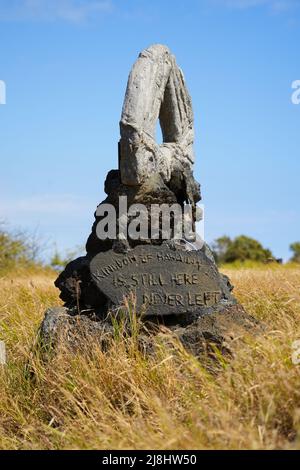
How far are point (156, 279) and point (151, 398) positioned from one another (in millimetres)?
1548

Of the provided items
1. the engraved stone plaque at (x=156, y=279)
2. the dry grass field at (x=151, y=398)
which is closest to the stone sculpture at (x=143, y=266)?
the engraved stone plaque at (x=156, y=279)

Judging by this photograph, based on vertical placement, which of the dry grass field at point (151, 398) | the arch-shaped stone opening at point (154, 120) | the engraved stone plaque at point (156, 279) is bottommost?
the dry grass field at point (151, 398)

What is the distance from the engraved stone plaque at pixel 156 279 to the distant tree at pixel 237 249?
1713 cm

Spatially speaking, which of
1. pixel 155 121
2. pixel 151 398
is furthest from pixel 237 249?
pixel 151 398

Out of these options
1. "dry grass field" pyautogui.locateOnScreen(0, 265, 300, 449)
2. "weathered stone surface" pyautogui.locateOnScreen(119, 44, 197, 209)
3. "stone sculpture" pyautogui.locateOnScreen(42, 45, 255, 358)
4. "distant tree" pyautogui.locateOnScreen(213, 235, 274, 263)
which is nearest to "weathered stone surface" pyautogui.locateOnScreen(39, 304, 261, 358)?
"stone sculpture" pyautogui.locateOnScreen(42, 45, 255, 358)

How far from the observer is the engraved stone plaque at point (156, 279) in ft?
20.8

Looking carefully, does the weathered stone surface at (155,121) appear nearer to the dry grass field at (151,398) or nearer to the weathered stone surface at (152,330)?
the weathered stone surface at (152,330)

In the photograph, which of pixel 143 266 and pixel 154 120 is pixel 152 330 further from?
pixel 154 120

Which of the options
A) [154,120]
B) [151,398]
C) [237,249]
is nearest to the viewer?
[151,398]

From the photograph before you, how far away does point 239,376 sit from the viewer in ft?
15.2

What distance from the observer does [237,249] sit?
23906mm

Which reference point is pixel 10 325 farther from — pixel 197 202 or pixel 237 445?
pixel 237 445

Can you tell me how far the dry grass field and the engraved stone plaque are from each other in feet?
1.64
